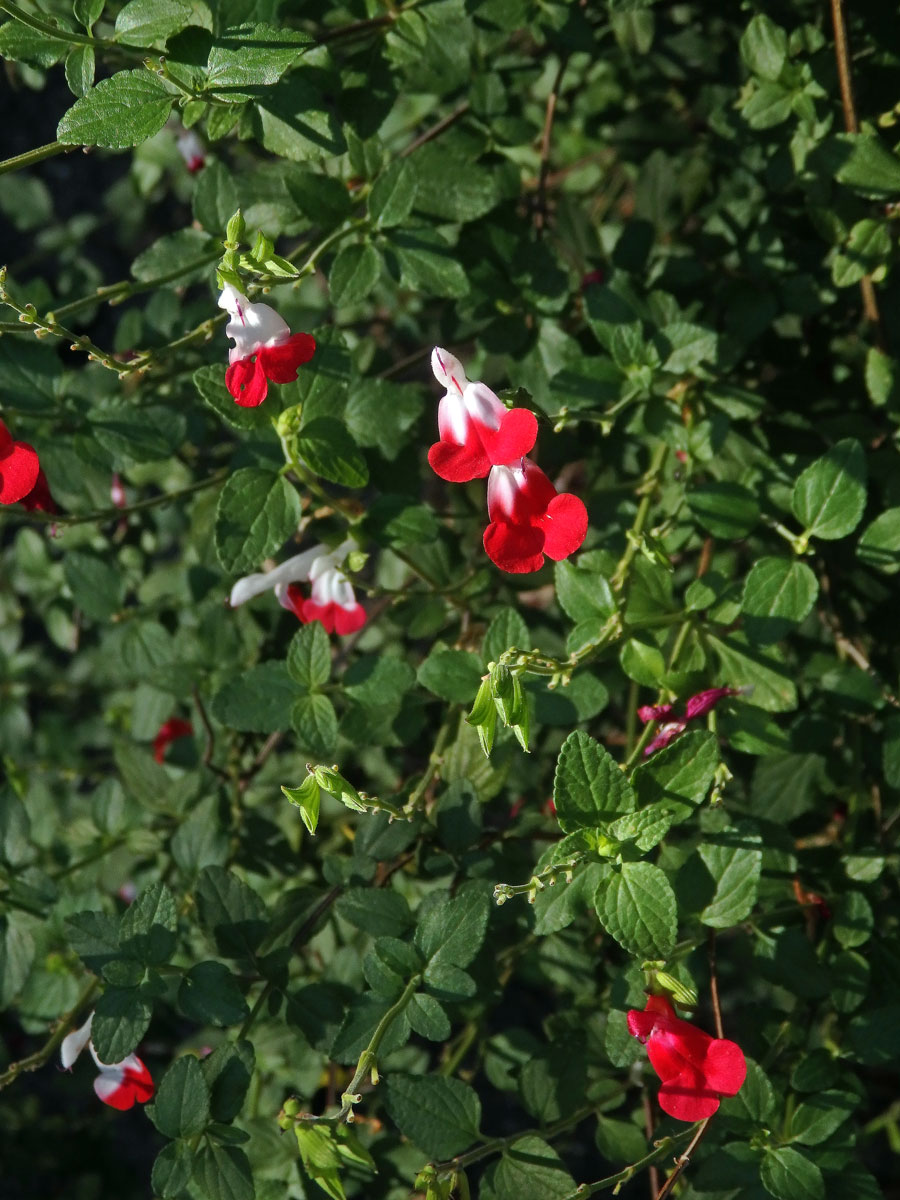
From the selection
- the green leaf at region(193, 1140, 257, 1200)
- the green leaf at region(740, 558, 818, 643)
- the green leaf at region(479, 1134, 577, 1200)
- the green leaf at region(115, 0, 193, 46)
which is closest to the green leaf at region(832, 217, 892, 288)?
the green leaf at region(740, 558, 818, 643)

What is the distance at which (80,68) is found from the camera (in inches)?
37.5

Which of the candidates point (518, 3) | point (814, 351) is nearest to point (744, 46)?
point (518, 3)

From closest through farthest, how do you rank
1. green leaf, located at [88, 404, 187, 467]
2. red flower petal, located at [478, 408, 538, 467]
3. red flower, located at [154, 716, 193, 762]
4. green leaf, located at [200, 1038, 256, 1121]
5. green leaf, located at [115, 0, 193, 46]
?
red flower petal, located at [478, 408, 538, 467]
green leaf, located at [115, 0, 193, 46]
green leaf, located at [200, 1038, 256, 1121]
green leaf, located at [88, 404, 187, 467]
red flower, located at [154, 716, 193, 762]

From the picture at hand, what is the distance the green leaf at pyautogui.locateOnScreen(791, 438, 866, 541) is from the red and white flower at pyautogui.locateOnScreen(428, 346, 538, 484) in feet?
1.15

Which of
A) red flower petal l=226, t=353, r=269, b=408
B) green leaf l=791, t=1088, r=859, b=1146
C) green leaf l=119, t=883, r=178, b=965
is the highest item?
red flower petal l=226, t=353, r=269, b=408

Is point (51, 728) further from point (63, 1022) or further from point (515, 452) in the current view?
point (515, 452)

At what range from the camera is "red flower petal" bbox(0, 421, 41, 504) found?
96cm

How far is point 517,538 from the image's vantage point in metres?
0.88

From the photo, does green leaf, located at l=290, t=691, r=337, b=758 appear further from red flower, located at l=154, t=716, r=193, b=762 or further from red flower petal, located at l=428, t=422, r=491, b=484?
red flower, located at l=154, t=716, r=193, b=762

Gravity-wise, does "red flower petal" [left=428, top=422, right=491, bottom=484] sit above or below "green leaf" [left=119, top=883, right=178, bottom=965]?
above

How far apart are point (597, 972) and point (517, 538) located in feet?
2.33

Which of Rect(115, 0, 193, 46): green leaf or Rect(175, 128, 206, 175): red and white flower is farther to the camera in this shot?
Rect(175, 128, 206, 175): red and white flower

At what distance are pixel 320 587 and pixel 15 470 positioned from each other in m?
0.34

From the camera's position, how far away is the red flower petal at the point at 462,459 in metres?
0.86
